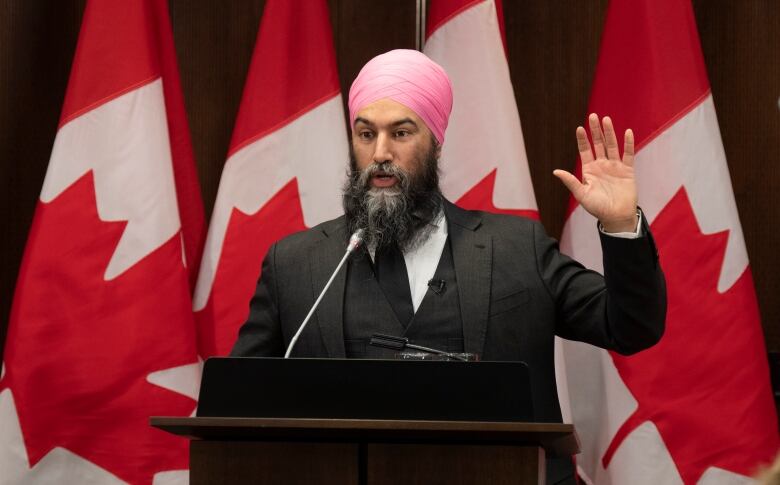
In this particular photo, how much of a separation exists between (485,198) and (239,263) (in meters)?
0.76

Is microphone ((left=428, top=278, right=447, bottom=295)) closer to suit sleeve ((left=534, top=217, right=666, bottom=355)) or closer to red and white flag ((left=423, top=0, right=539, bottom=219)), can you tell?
suit sleeve ((left=534, top=217, right=666, bottom=355))

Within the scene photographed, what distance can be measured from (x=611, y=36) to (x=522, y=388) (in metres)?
1.91

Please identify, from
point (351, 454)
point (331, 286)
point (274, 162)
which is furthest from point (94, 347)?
point (351, 454)

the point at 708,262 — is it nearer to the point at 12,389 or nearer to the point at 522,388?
A: the point at 522,388

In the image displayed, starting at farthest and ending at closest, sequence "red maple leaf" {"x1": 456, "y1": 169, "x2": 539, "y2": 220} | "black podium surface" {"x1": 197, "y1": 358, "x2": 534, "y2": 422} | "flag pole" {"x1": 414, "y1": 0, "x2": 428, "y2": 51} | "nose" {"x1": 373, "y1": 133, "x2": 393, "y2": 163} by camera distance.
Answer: "flag pole" {"x1": 414, "y1": 0, "x2": 428, "y2": 51} → "red maple leaf" {"x1": 456, "y1": 169, "x2": 539, "y2": 220} → "nose" {"x1": 373, "y1": 133, "x2": 393, "y2": 163} → "black podium surface" {"x1": 197, "y1": 358, "x2": 534, "y2": 422}

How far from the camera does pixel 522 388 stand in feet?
5.51

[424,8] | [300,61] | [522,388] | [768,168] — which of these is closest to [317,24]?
[300,61]

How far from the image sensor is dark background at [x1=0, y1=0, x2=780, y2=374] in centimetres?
358

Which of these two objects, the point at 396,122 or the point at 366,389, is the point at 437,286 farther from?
the point at 366,389

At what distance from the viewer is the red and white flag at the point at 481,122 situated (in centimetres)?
329

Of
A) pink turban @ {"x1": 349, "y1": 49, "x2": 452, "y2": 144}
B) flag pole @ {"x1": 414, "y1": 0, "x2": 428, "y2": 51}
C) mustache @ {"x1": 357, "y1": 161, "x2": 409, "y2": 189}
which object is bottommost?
mustache @ {"x1": 357, "y1": 161, "x2": 409, "y2": 189}

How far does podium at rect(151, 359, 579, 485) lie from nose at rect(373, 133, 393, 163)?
3.10ft

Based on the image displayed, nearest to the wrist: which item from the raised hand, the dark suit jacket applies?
the raised hand

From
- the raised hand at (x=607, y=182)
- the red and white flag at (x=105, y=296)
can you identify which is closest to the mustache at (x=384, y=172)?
the raised hand at (x=607, y=182)
